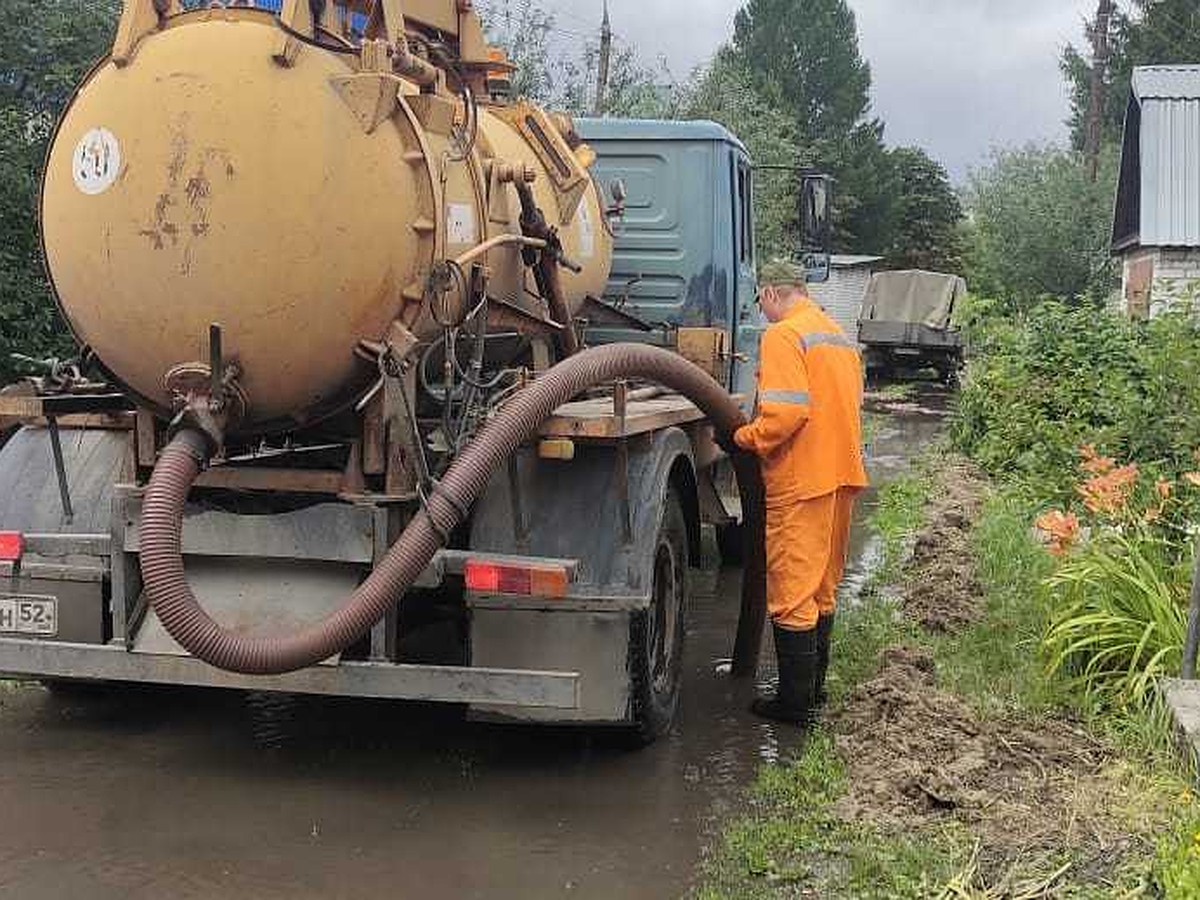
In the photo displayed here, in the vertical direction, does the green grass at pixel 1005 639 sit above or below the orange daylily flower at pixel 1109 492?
below

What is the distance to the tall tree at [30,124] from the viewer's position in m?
11.7

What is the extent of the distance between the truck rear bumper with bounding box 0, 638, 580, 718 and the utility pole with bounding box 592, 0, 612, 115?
70.1ft

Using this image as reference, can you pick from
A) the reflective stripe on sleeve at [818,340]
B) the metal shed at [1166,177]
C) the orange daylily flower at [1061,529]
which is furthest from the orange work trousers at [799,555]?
the metal shed at [1166,177]

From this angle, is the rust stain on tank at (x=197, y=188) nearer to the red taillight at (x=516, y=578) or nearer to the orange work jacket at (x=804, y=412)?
the red taillight at (x=516, y=578)

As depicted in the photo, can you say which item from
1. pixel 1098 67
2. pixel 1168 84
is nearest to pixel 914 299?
pixel 1168 84

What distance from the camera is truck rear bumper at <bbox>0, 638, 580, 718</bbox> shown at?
4.45 meters

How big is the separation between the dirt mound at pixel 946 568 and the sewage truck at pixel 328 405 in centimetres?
194

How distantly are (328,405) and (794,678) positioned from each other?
2248 millimetres

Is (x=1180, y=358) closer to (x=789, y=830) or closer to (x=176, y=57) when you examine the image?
(x=789, y=830)

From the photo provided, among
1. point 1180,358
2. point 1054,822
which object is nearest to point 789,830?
point 1054,822

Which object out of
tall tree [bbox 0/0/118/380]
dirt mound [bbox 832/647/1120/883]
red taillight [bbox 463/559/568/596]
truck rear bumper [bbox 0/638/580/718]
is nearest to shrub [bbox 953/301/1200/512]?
dirt mound [bbox 832/647/1120/883]

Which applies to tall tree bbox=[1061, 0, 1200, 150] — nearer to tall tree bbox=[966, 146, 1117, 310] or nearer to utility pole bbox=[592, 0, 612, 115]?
tall tree bbox=[966, 146, 1117, 310]

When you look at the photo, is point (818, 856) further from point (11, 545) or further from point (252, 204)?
point (11, 545)

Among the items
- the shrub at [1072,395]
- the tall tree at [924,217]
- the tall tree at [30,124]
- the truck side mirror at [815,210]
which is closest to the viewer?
the shrub at [1072,395]
